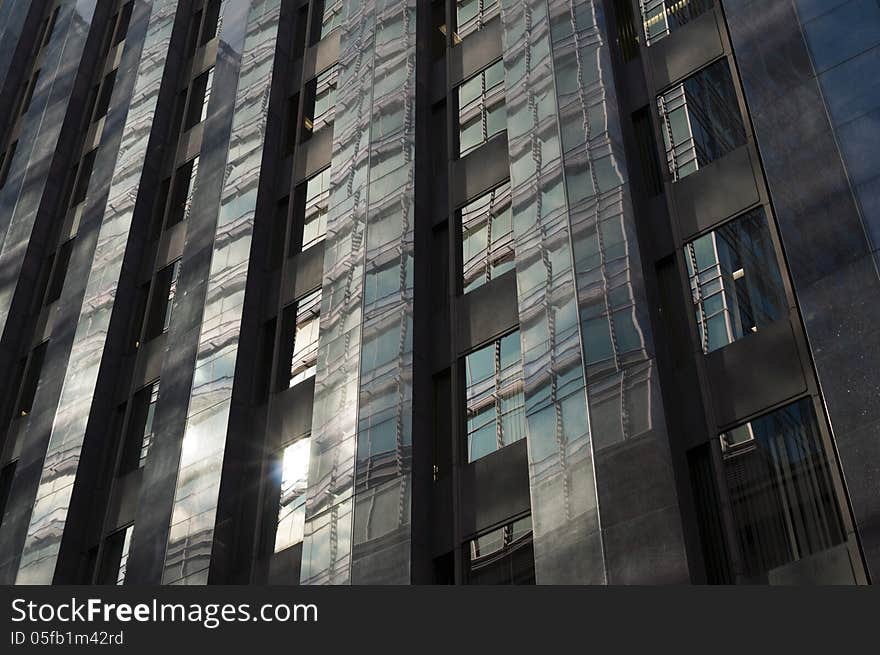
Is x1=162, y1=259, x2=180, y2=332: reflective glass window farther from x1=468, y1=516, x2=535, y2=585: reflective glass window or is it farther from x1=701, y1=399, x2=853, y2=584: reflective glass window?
x1=701, y1=399, x2=853, y2=584: reflective glass window

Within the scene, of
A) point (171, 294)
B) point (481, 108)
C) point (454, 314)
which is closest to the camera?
point (454, 314)

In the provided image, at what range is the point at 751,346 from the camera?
21.2 metres

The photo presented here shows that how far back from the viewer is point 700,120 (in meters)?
25.0

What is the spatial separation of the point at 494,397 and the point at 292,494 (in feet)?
18.3

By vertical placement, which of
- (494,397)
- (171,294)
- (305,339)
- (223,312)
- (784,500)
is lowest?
(784,500)

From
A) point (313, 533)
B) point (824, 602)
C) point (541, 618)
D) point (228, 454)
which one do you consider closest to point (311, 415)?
point (228, 454)

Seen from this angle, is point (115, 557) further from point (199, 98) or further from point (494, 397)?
point (199, 98)

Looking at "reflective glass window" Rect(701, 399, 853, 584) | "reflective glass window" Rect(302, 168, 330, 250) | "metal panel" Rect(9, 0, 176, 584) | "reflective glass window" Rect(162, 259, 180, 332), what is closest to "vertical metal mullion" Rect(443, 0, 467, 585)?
"reflective glass window" Rect(302, 168, 330, 250)

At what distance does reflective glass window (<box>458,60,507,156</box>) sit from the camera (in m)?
29.5

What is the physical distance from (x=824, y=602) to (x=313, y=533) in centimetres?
1196

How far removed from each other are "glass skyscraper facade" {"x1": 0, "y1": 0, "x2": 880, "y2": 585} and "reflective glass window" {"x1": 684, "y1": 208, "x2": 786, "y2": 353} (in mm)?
70

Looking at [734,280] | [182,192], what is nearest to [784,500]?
[734,280]

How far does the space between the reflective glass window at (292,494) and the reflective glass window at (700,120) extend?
1050 cm

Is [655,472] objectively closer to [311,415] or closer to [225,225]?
[311,415]
